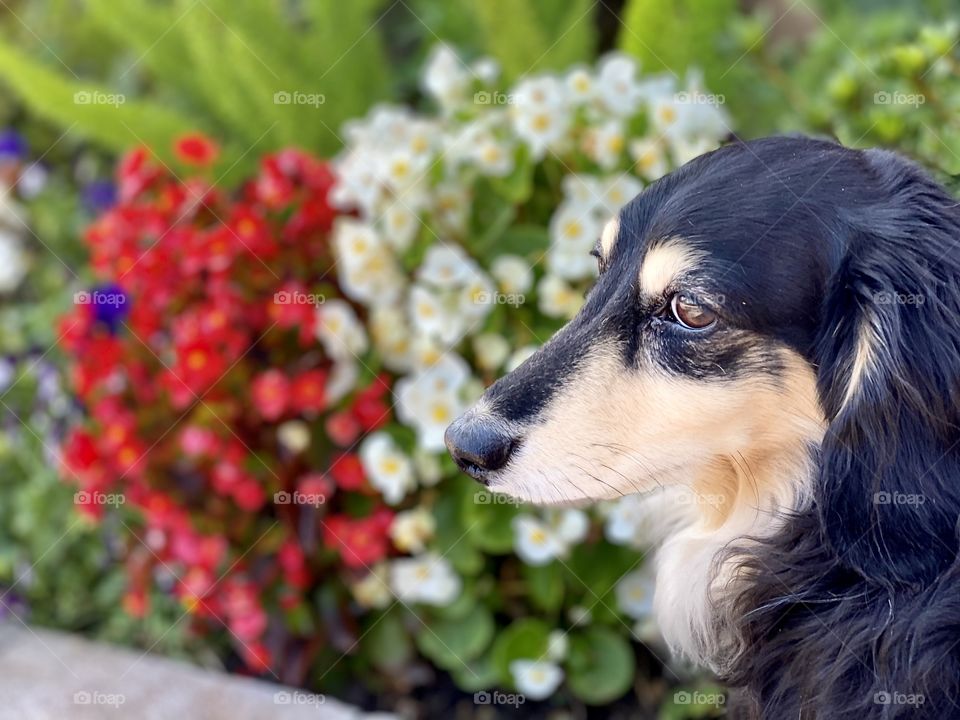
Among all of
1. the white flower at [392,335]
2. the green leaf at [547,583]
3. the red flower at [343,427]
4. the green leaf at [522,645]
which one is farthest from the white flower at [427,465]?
the green leaf at [522,645]

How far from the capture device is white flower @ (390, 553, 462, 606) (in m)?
2.99

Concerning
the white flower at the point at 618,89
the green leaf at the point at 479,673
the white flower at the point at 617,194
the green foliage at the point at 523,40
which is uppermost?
the green foliage at the point at 523,40

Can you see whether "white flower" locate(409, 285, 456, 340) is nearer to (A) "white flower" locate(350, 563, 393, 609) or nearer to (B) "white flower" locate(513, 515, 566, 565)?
(B) "white flower" locate(513, 515, 566, 565)

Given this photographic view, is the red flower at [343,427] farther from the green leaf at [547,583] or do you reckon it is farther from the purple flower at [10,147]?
the purple flower at [10,147]

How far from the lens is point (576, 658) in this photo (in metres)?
3.01

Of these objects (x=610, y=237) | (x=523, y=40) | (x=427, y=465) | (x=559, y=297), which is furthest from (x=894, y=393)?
(x=523, y=40)

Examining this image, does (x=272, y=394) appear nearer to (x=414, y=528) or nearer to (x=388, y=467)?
(x=388, y=467)

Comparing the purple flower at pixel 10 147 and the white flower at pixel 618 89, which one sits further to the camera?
the purple flower at pixel 10 147

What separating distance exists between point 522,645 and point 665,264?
5.32 ft

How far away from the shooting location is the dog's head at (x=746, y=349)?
1664 mm

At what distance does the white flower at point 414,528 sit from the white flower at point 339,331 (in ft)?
1.86

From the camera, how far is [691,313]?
→ 178 centimetres

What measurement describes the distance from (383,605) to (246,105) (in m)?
2.46

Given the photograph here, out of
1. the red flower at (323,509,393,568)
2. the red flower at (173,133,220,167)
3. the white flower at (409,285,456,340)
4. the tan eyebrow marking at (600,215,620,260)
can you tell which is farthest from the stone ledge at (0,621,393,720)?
the red flower at (173,133,220,167)
